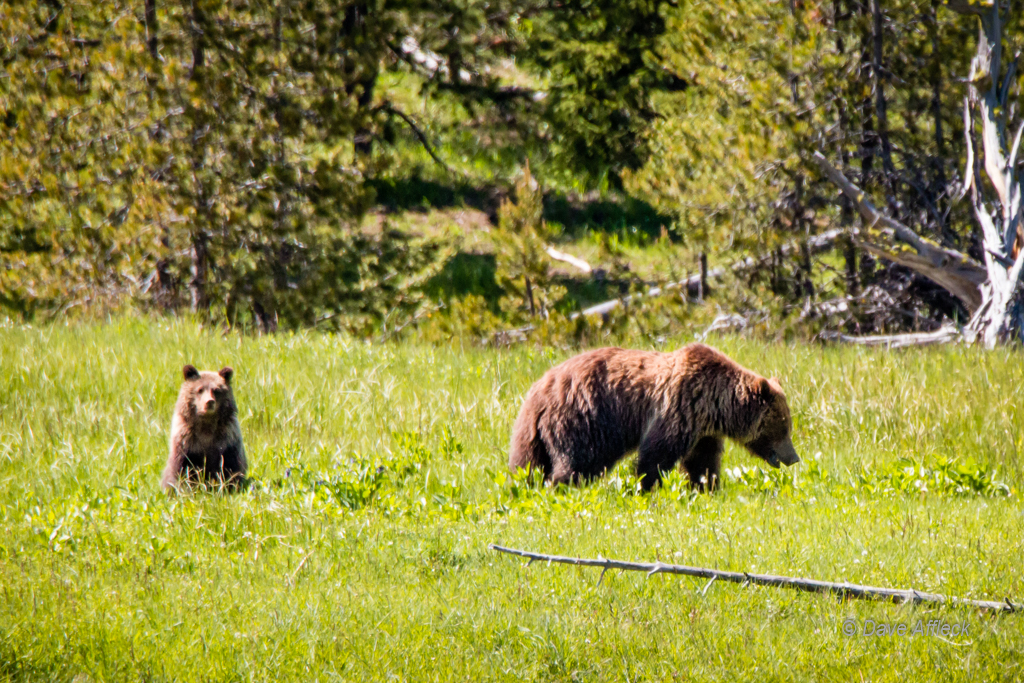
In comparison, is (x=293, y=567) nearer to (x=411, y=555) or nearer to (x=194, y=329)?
(x=411, y=555)

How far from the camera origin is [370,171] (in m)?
15.2

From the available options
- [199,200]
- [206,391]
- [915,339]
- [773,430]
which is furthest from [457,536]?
[199,200]

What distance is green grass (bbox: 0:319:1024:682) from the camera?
443 cm

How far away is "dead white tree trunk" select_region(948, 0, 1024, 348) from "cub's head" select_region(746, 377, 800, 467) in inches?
185

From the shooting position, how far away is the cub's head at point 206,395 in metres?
6.60

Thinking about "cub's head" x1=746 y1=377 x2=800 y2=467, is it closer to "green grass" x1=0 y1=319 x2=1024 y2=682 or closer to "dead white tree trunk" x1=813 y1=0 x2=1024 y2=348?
"green grass" x1=0 y1=319 x2=1024 y2=682

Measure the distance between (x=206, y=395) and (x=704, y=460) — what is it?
12.0 feet

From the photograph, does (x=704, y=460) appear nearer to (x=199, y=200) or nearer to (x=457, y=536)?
(x=457, y=536)

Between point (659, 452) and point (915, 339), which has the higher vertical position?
point (659, 452)

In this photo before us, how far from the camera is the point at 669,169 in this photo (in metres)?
14.2

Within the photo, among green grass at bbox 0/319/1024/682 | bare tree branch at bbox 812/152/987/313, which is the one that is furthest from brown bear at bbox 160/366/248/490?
bare tree branch at bbox 812/152/987/313

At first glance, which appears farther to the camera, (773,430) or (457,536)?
(773,430)

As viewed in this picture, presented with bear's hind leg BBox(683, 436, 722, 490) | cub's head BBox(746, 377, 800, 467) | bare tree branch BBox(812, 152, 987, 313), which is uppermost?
bare tree branch BBox(812, 152, 987, 313)

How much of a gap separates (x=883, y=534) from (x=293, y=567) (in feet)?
11.2
